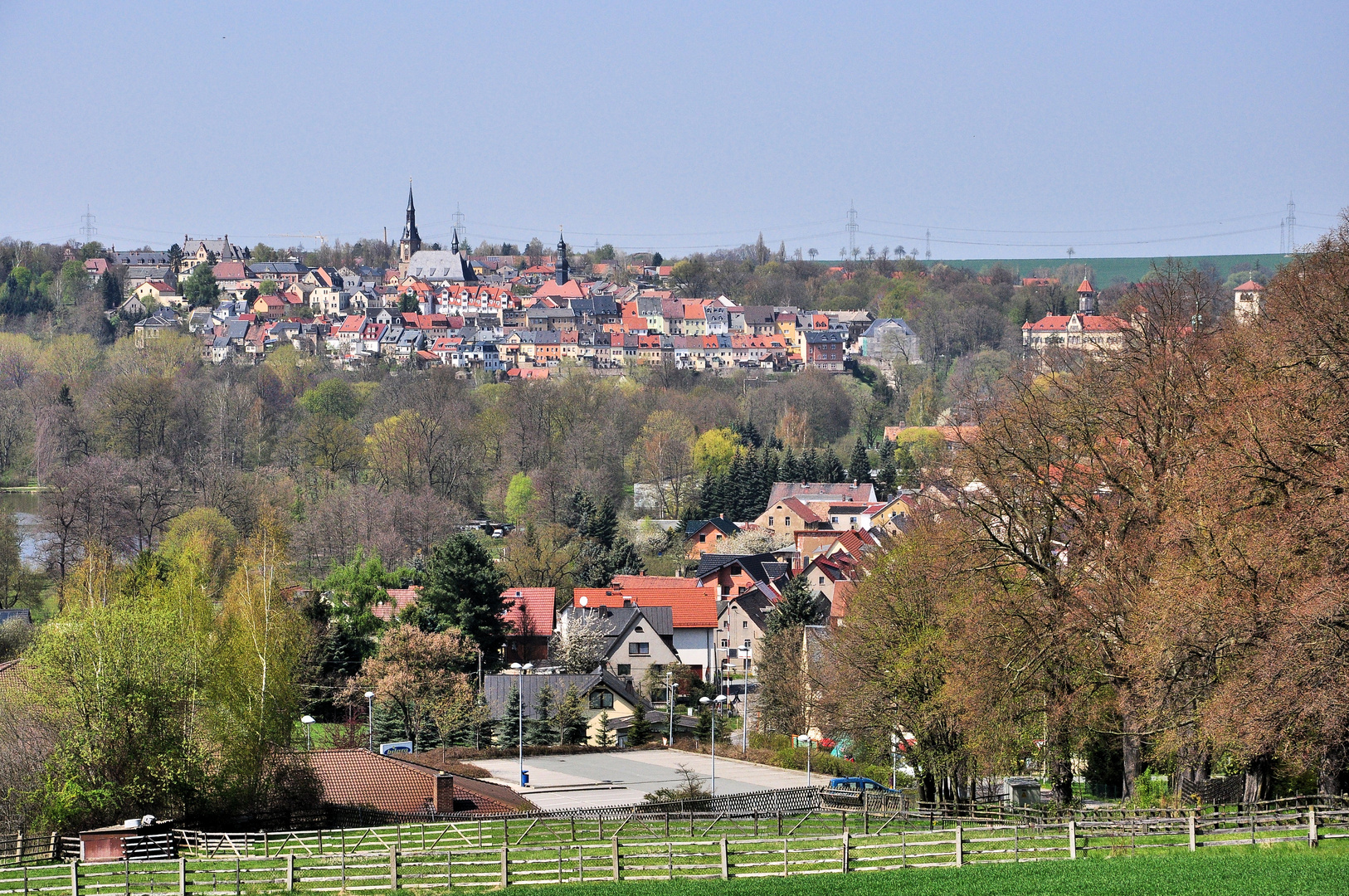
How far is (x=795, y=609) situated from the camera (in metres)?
43.3

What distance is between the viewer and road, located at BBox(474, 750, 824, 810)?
98.9 ft

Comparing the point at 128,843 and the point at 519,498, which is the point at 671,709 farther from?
the point at 519,498

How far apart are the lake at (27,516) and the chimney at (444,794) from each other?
38.7m

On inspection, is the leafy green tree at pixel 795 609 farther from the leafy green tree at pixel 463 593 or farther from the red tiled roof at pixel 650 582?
the red tiled roof at pixel 650 582

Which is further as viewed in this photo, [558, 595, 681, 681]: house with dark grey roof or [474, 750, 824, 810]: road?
[558, 595, 681, 681]: house with dark grey roof

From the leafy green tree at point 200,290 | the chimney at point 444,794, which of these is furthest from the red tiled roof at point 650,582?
the leafy green tree at point 200,290

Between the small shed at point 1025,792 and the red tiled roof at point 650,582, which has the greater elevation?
the small shed at point 1025,792

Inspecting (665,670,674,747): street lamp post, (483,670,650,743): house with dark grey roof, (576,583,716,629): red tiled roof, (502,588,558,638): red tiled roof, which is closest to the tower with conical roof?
(576,583,716,629): red tiled roof

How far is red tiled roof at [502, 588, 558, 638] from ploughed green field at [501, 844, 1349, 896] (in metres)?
34.9

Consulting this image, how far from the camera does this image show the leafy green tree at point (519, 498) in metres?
78.9

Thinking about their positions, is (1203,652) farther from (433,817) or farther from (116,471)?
(116,471)

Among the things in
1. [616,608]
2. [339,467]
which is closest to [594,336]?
[339,467]

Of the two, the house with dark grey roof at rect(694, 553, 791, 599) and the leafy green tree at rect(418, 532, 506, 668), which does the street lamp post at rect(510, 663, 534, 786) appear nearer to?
the leafy green tree at rect(418, 532, 506, 668)

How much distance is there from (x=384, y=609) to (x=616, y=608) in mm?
8292
